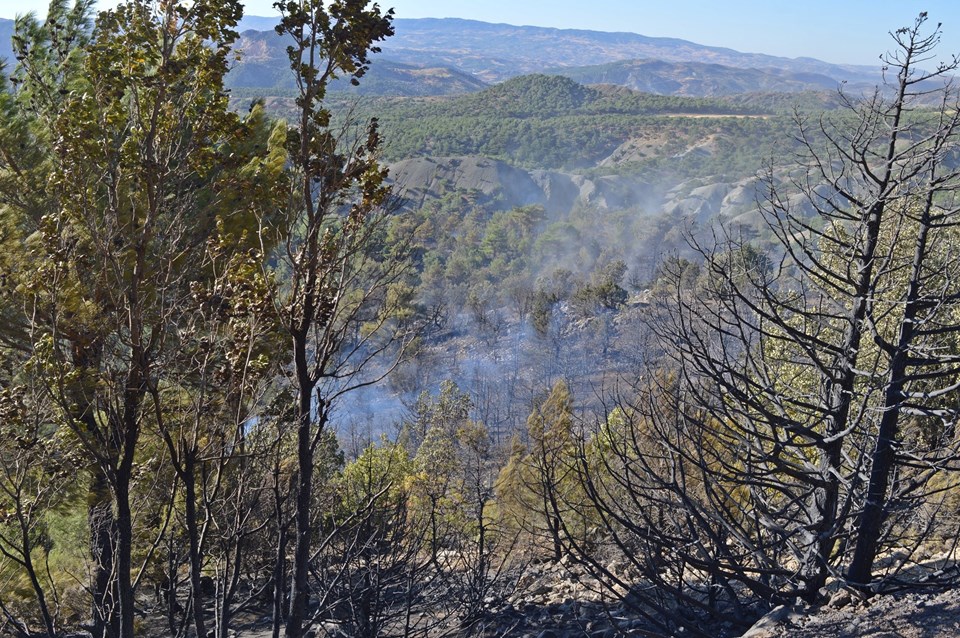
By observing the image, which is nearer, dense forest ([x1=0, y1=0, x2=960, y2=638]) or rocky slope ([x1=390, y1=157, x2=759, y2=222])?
dense forest ([x1=0, y1=0, x2=960, y2=638])

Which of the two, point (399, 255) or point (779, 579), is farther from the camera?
point (779, 579)

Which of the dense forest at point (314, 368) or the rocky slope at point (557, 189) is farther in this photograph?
the rocky slope at point (557, 189)

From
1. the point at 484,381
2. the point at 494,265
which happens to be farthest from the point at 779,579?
the point at 494,265

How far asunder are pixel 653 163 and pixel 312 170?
85.7 m

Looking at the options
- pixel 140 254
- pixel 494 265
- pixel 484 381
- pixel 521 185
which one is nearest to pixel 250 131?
pixel 140 254

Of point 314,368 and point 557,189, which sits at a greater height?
point 314,368

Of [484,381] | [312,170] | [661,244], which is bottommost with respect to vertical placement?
[484,381]

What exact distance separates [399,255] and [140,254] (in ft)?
3.20

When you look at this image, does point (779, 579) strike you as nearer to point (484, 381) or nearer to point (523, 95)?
point (484, 381)

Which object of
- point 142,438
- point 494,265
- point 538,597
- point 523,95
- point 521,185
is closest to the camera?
point 142,438

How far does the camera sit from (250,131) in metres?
3.54

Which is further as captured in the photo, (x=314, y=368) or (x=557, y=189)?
(x=557, y=189)

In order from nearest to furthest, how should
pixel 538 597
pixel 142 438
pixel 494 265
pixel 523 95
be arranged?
pixel 142 438 → pixel 538 597 → pixel 494 265 → pixel 523 95

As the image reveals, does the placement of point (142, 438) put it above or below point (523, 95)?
below
